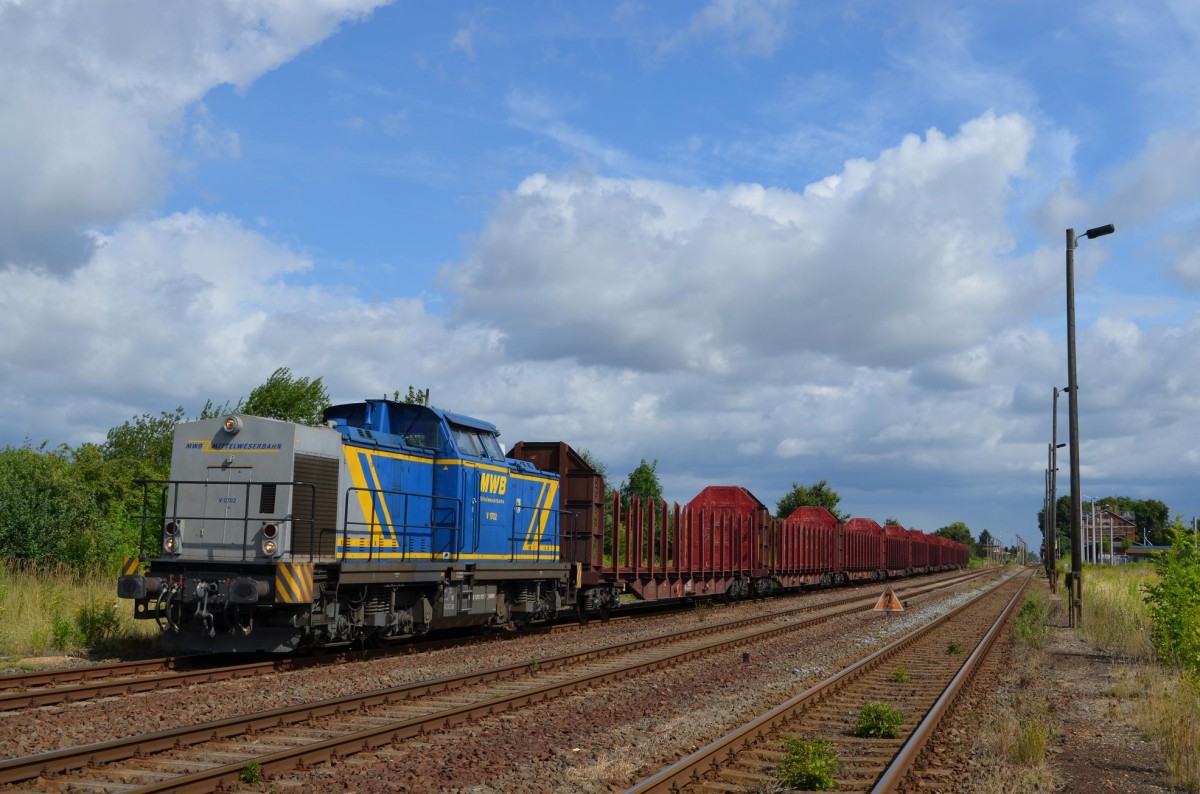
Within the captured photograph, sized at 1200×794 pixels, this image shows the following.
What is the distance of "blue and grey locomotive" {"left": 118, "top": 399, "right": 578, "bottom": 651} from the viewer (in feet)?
40.3

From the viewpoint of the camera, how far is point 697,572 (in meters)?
25.9

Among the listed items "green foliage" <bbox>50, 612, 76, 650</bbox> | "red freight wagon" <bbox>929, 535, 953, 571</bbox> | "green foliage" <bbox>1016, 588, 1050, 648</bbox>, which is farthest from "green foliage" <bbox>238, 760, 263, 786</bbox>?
"red freight wagon" <bbox>929, 535, 953, 571</bbox>

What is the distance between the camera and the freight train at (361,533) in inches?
488

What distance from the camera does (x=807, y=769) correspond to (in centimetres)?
723

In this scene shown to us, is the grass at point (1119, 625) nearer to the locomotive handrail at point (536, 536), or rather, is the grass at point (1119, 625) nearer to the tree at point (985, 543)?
the locomotive handrail at point (536, 536)

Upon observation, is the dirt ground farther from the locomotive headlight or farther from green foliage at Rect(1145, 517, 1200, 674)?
the locomotive headlight

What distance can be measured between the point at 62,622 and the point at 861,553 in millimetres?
34870

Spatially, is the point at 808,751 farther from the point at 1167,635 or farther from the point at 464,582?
the point at 1167,635

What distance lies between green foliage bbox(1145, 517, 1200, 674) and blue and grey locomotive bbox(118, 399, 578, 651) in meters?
9.63

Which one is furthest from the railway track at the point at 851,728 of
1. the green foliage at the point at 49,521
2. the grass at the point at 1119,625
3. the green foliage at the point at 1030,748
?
the green foliage at the point at 49,521

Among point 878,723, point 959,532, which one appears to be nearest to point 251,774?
point 878,723

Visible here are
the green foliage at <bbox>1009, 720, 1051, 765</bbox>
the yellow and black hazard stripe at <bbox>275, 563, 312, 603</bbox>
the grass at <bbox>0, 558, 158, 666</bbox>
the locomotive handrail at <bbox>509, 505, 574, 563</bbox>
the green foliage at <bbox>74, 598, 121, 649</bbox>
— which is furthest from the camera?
the locomotive handrail at <bbox>509, 505, 574, 563</bbox>

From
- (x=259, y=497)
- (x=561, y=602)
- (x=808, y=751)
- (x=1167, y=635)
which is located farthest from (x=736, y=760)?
(x=561, y=602)

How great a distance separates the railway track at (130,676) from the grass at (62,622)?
78.5 inches
